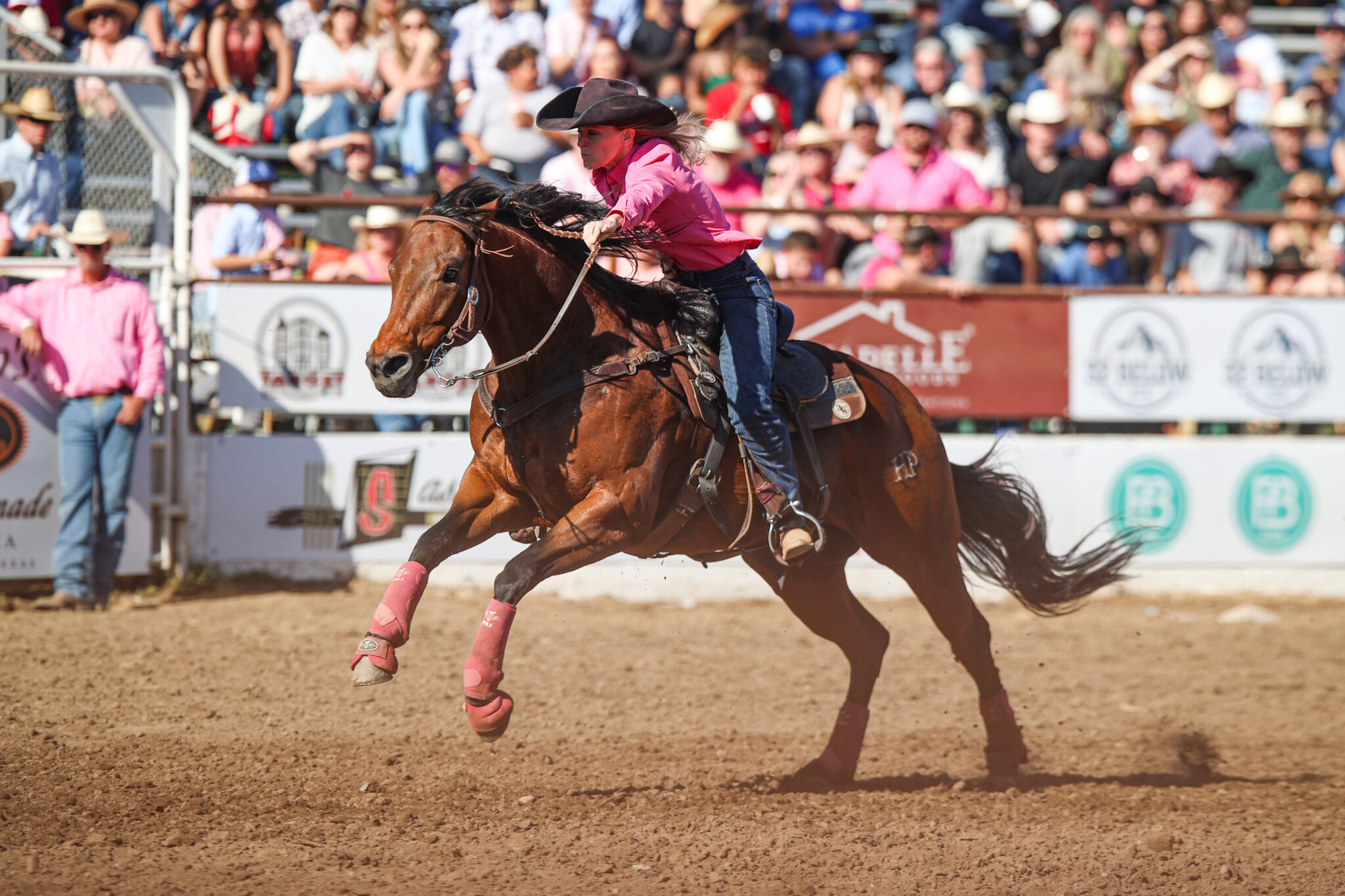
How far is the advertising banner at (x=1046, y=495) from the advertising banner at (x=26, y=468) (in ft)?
3.28

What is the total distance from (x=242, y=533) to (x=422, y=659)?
2.48m

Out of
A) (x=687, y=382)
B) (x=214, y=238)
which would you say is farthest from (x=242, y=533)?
(x=687, y=382)

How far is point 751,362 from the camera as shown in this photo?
4.98 metres

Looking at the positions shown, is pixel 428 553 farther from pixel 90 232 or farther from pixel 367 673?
pixel 90 232

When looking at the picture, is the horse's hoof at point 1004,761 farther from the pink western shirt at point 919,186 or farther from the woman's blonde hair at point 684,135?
the pink western shirt at point 919,186

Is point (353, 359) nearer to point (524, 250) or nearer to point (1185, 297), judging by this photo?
point (524, 250)

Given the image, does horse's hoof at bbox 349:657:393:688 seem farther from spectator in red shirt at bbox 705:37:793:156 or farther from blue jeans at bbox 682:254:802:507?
spectator in red shirt at bbox 705:37:793:156

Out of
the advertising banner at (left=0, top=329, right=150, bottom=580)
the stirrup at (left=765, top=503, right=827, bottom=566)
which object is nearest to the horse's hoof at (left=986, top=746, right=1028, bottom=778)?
the stirrup at (left=765, top=503, right=827, bottom=566)

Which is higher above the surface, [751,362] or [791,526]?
[751,362]

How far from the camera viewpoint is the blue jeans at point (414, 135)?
10.8 metres

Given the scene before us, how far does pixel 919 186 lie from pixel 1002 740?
5.92m

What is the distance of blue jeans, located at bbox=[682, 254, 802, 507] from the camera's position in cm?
495

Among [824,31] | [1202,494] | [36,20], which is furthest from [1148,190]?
[36,20]

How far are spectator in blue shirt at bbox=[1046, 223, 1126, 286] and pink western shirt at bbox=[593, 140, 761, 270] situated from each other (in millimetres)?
6102
